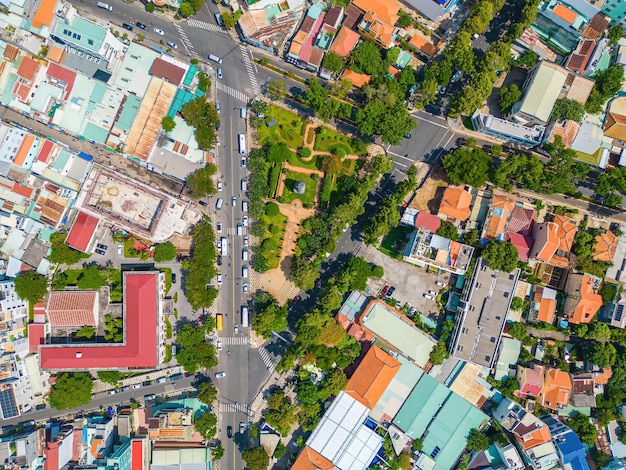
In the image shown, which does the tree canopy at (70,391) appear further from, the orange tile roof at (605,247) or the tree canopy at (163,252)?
the orange tile roof at (605,247)

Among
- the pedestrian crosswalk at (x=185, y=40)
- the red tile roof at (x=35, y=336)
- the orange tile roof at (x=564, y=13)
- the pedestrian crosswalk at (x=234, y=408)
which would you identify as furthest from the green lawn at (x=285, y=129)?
the red tile roof at (x=35, y=336)

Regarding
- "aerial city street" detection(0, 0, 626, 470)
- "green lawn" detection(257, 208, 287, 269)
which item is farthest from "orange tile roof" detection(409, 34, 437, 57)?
"green lawn" detection(257, 208, 287, 269)

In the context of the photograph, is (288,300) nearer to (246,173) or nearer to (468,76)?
(246,173)

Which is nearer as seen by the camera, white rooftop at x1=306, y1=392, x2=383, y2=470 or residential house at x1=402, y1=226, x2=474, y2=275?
residential house at x1=402, y1=226, x2=474, y2=275

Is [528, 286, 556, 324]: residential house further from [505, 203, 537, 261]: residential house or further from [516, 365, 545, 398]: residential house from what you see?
[516, 365, 545, 398]: residential house

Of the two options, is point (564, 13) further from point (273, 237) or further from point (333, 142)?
point (273, 237)

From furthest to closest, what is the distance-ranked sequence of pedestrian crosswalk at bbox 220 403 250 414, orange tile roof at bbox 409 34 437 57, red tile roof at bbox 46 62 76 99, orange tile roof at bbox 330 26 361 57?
pedestrian crosswalk at bbox 220 403 250 414
orange tile roof at bbox 409 34 437 57
orange tile roof at bbox 330 26 361 57
red tile roof at bbox 46 62 76 99
